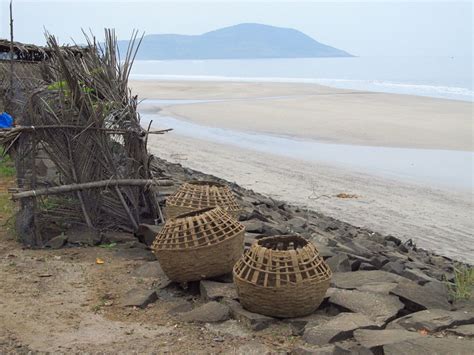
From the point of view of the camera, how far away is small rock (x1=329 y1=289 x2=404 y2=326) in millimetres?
4980

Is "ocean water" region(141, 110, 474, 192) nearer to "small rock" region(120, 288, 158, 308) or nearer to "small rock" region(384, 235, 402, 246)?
"small rock" region(384, 235, 402, 246)

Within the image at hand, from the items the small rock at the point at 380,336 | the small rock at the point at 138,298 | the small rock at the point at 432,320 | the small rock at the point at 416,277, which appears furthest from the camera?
the small rock at the point at 416,277

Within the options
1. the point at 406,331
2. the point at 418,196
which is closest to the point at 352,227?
→ the point at 418,196

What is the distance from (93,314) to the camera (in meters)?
5.31

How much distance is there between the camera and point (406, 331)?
4602 millimetres

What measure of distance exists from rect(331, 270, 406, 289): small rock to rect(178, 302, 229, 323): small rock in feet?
3.96

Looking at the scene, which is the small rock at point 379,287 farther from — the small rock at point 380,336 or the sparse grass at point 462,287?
the small rock at point 380,336

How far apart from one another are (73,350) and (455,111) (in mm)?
26104

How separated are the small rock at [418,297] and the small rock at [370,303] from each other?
0.07 metres

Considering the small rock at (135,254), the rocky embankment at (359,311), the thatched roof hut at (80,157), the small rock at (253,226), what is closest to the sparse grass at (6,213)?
the thatched roof hut at (80,157)

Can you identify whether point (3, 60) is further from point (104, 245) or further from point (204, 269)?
point (204, 269)

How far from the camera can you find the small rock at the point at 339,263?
6.29 m

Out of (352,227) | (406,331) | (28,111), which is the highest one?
(28,111)

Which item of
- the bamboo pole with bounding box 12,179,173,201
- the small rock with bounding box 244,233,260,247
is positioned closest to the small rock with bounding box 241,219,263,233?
the small rock with bounding box 244,233,260,247
